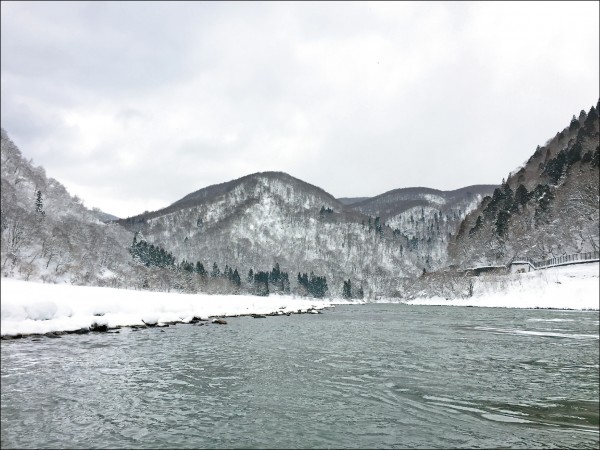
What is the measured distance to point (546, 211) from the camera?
375ft

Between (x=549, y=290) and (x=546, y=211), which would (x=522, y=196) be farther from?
(x=549, y=290)

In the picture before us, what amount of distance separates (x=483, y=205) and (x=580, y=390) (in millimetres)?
185324

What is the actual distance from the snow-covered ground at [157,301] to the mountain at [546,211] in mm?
13445

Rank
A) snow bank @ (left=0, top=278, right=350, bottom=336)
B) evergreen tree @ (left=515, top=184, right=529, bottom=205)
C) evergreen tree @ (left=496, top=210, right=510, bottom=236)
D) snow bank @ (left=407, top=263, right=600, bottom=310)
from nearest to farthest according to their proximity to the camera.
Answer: snow bank @ (left=0, top=278, right=350, bottom=336) → snow bank @ (left=407, top=263, right=600, bottom=310) → evergreen tree @ (left=515, top=184, right=529, bottom=205) → evergreen tree @ (left=496, top=210, right=510, bottom=236)

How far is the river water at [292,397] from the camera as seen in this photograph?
27.7 ft

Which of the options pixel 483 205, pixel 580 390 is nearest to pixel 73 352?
pixel 580 390

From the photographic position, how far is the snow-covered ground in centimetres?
460

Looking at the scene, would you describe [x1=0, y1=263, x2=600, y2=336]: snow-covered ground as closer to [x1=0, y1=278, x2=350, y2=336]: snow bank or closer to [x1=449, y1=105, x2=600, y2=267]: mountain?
[x1=0, y1=278, x2=350, y2=336]: snow bank

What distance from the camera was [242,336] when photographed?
101 ft

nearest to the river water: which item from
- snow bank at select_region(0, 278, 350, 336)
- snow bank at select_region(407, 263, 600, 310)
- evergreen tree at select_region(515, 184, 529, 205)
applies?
snow bank at select_region(0, 278, 350, 336)

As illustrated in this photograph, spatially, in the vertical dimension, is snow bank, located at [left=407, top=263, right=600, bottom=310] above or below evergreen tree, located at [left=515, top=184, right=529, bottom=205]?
below

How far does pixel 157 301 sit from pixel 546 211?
110 metres

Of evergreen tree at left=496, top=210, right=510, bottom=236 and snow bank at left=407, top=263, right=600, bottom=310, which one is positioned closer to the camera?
snow bank at left=407, top=263, right=600, bottom=310

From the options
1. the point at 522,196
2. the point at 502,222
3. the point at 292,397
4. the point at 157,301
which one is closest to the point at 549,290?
the point at 502,222
